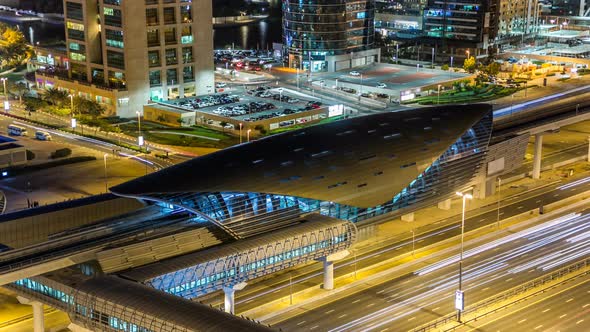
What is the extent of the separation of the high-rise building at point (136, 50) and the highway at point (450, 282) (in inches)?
3165

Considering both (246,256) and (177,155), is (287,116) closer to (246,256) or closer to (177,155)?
(177,155)

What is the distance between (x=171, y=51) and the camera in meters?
162

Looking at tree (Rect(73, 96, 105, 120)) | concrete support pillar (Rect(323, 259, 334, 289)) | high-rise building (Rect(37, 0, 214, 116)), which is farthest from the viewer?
high-rise building (Rect(37, 0, 214, 116))

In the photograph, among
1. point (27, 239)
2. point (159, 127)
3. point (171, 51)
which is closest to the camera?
point (27, 239)

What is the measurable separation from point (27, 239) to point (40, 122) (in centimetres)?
6782

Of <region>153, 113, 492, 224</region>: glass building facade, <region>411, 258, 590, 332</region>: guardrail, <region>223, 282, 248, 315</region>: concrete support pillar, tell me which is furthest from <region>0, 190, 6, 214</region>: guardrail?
<region>411, 258, 590, 332</region>: guardrail

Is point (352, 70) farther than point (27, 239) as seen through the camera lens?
Yes

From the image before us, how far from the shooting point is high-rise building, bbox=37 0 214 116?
6171 inches

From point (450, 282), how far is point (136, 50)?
87.2 m

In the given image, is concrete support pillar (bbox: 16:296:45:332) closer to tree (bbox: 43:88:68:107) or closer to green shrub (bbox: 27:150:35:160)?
green shrub (bbox: 27:150:35:160)

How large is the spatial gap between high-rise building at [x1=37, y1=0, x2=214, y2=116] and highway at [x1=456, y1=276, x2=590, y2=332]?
9336 centimetres

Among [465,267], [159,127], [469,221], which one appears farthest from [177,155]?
[465,267]

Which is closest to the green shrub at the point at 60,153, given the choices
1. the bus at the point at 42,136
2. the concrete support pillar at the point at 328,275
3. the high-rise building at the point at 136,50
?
the bus at the point at 42,136

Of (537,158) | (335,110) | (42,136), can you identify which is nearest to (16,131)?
(42,136)
